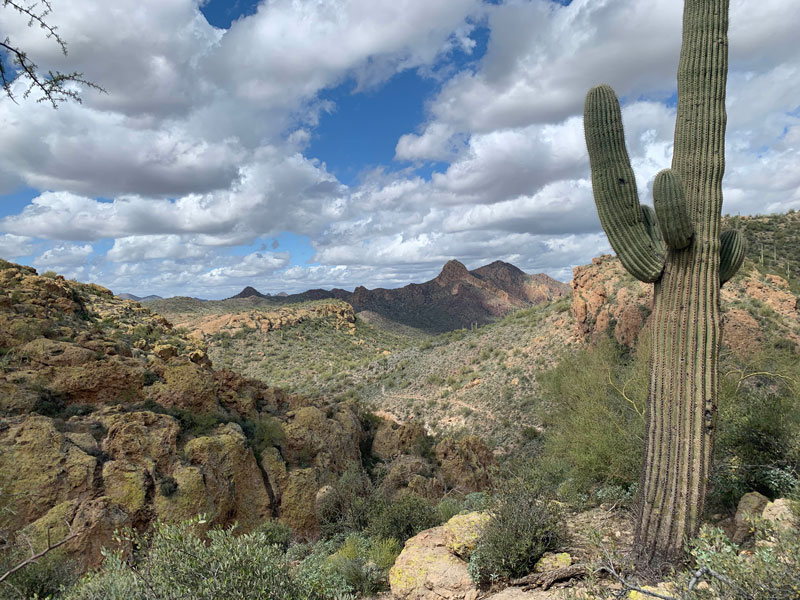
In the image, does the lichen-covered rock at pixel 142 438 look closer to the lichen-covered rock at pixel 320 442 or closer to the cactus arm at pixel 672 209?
the lichen-covered rock at pixel 320 442

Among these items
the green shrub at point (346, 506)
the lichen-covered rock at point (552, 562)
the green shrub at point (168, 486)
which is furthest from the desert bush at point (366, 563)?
the green shrub at point (168, 486)

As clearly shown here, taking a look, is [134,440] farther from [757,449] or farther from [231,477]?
[757,449]

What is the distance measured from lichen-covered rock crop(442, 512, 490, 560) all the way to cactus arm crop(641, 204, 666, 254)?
4291mm

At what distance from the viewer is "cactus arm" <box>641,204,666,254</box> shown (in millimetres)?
5963

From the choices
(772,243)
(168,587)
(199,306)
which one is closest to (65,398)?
(168,587)

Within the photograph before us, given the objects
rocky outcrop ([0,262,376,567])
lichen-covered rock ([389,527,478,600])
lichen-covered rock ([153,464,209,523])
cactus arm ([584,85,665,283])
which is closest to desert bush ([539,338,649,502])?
lichen-covered rock ([389,527,478,600])

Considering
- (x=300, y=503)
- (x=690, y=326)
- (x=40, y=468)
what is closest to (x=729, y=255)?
(x=690, y=326)

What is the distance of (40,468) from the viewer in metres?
7.27

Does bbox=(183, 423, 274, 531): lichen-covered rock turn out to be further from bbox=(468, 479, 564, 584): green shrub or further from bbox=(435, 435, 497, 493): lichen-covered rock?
bbox=(435, 435, 497, 493): lichen-covered rock

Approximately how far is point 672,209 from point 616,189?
89 cm

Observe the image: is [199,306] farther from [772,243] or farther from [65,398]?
[772,243]

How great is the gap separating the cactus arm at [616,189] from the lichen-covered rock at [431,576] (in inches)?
177

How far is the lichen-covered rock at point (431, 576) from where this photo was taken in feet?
18.6

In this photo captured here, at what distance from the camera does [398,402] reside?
91.7ft
